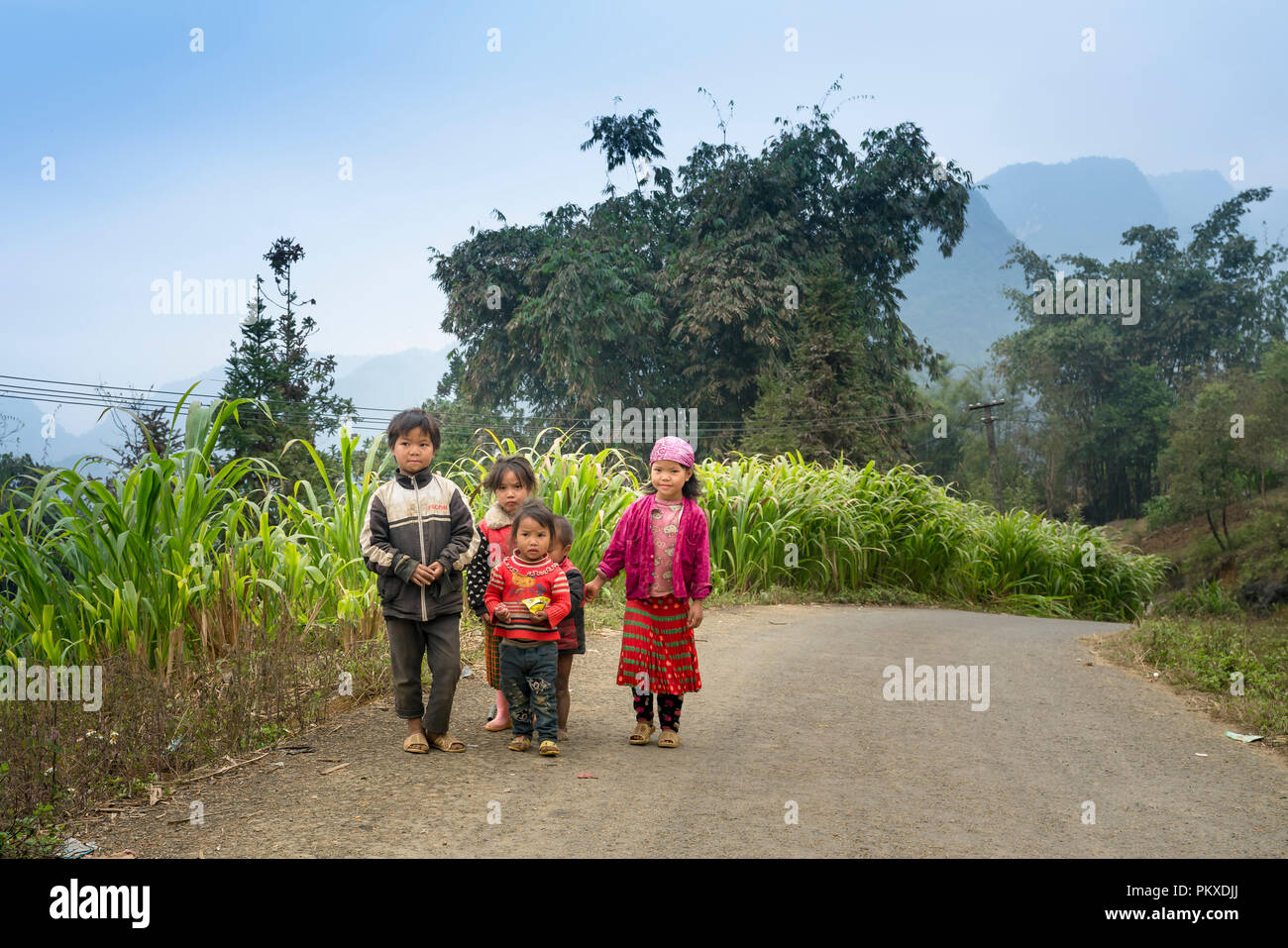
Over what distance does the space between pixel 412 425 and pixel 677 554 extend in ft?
4.62

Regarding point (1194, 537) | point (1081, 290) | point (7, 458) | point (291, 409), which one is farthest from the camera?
point (1081, 290)

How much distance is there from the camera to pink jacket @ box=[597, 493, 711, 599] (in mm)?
4926

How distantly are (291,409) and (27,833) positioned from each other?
2586 centimetres

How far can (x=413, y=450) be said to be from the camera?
458 centimetres

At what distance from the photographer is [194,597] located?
5684mm

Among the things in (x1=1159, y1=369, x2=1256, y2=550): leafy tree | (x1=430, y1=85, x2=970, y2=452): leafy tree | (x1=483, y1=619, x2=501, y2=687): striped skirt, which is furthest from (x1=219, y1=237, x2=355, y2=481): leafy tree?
(x1=1159, y1=369, x2=1256, y2=550): leafy tree

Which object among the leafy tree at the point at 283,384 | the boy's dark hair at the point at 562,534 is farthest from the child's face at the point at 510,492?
the leafy tree at the point at 283,384

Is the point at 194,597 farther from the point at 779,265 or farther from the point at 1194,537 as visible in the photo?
the point at 1194,537

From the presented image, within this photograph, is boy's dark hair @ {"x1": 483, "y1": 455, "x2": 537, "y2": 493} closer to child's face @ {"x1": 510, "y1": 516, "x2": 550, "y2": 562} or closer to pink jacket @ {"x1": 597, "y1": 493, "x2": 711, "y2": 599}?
child's face @ {"x1": 510, "y1": 516, "x2": 550, "y2": 562}

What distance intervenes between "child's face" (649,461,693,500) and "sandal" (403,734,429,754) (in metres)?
1.63

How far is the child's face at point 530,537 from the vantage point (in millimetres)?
4641

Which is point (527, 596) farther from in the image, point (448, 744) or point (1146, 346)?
point (1146, 346)

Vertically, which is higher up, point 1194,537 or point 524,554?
point 524,554

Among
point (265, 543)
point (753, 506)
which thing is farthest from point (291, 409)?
point (265, 543)
